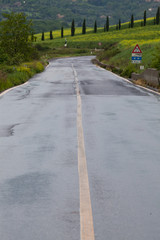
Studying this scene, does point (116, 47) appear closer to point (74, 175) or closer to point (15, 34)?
point (15, 34)

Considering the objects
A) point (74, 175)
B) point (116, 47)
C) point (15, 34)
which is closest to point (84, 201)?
point (74, 175)

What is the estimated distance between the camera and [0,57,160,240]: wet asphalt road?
4719 millimetres

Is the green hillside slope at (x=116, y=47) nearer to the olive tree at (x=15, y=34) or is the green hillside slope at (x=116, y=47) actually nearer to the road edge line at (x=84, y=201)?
the olive tree at (x=15, y=34)

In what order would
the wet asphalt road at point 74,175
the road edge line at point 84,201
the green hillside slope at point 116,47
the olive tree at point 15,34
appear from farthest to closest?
the green hillside slope at point 116,47 < the olive tree at point 15,34 < the wet asphalt road at point 74,175 < the road edge line at point 84,201

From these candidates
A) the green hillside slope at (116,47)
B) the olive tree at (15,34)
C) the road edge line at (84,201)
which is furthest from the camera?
the green hillside slope at (116,47)

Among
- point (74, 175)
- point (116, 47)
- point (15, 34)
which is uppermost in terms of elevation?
point (15, 34)

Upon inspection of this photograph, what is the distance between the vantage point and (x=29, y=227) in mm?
4672

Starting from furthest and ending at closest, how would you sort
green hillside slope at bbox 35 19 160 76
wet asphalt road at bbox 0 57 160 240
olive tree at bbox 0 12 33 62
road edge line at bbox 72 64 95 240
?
green hillside slope at bbox 35 19 160 76
olive tree at bbox 0 12 33 62
wet asphalt road at bbox 0 57 160 240
road edge line at bbox 72 64 95 240

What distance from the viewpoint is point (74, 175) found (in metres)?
6.80

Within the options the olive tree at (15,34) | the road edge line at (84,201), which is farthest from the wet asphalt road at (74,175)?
the olive tree at (15,34)

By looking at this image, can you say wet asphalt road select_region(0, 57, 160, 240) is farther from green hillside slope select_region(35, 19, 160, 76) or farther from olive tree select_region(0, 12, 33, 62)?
olive tree select_region(0, 12, 33, 62)

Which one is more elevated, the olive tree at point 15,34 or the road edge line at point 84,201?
the olive tree at point 15,34

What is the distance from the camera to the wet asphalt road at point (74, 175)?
472 centimetres

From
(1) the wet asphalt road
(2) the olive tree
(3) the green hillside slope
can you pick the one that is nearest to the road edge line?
(1) the wet asphalt road
